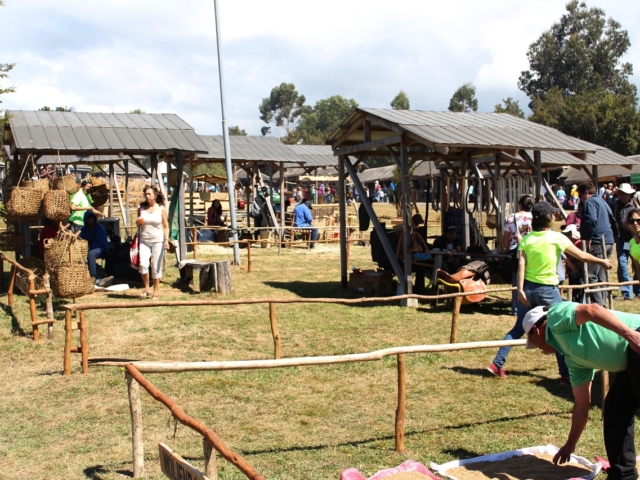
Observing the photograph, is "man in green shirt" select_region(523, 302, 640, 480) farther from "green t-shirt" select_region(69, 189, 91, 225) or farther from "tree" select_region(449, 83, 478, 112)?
"tree" select_region(449, 83, 478, 112)

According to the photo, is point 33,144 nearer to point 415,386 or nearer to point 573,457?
point 415,386

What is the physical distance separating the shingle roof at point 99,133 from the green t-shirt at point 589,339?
382 inches

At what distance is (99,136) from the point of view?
13133 millimetres

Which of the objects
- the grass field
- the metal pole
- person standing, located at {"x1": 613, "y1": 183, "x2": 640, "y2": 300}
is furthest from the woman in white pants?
person standing, located at {"x1": 613, "y1": 183, "x2": 640, "y2": 300}

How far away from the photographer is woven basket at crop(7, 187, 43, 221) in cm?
1066

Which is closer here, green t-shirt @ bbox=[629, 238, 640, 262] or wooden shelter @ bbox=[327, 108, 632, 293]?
green t-shirt @ bbox=[629, 238, 640, 262]

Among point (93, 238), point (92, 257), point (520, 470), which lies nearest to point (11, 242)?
point (93, 238)

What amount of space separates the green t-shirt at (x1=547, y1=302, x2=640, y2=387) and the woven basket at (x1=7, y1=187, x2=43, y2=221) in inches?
339

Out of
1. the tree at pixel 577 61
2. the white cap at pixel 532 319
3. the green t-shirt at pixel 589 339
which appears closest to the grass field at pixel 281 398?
the white cap at pixel 532 319

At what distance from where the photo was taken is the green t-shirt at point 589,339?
418 centimetres

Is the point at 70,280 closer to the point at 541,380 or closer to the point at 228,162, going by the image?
the point at 541,380

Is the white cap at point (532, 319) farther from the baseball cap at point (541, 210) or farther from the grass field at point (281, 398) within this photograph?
the baseball cap at point (541, 210)

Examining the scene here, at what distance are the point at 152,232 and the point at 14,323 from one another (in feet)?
8.14

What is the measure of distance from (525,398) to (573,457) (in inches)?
62.5
